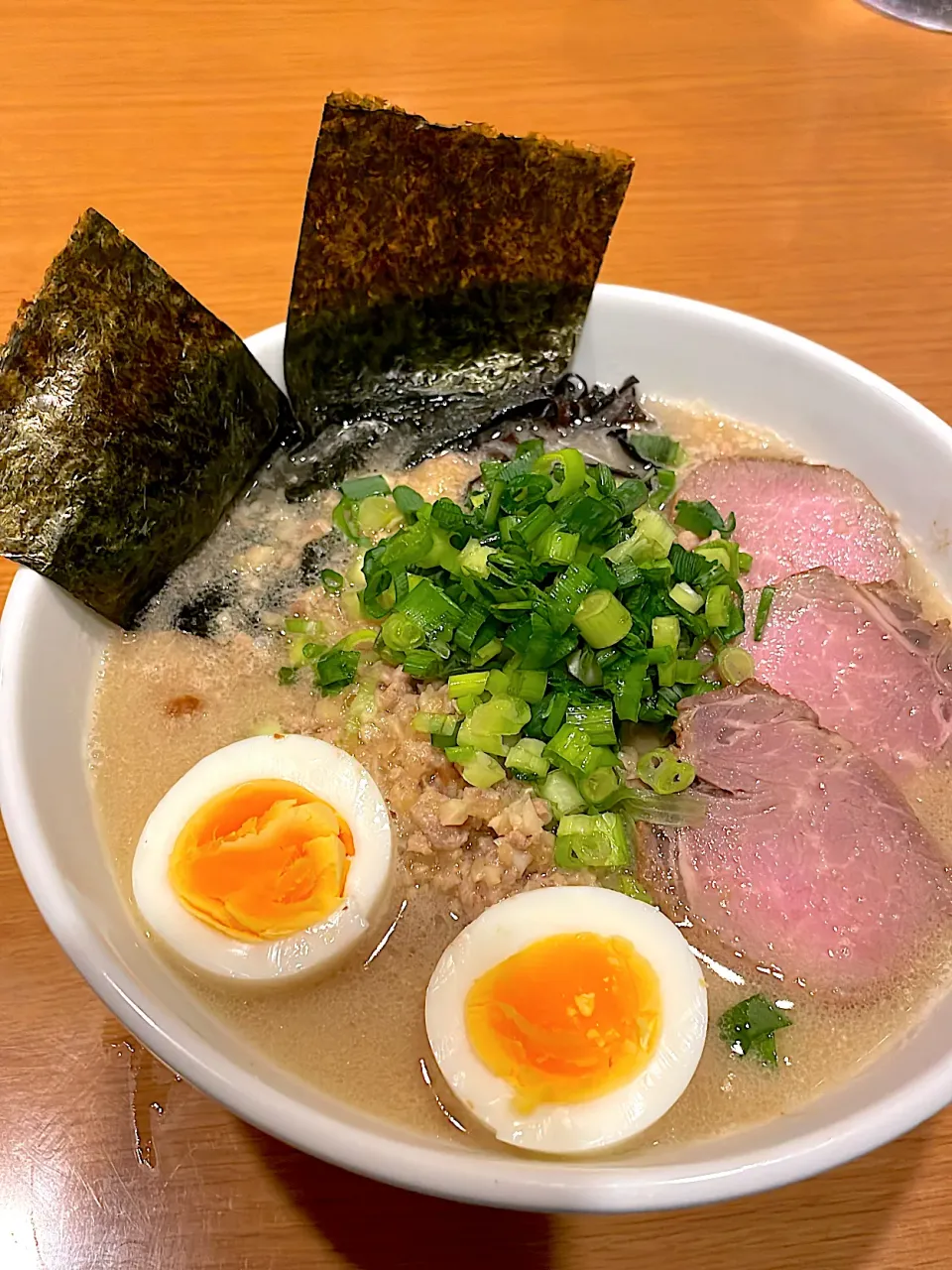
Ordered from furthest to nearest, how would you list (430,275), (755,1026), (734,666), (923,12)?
1. (923,12)
2. (430,275)
3. (734,666)
4. (755,1026)

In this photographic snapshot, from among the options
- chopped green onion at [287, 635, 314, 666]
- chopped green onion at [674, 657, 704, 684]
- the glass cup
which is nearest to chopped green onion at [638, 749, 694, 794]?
chopped green onion at [674, 657, 704, 684]

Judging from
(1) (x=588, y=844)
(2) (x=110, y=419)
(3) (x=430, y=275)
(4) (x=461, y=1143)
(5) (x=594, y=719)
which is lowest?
(4) (x=461, y=1143)

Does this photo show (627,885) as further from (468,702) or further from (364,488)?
(364,488)

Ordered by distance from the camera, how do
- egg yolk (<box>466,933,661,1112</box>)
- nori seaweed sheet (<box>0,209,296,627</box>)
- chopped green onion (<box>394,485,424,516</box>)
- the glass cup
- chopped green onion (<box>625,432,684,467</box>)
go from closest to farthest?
egg yolk (<box>466,933,661,1112</box>) → nori seaweed sheet (<box>0,209,296,627</box>) → chopped green onion (<box>394,485,424,516</box>) → chopped green onion (<box>625,432,684,467</box>) → the glass cup

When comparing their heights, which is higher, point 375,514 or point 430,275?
point 430,275

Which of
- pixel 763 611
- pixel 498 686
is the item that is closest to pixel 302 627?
pixel 498 686

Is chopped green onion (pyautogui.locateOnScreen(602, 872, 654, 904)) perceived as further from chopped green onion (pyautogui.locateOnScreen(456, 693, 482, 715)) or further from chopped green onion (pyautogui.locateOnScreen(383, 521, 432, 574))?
chopped green onion (pyautogui.locateOnScreen(383, 521, 432, 574))

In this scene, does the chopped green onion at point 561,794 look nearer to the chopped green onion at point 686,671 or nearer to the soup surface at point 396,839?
the soup surface at point 396,839

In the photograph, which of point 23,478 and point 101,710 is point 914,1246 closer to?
point 101,710
